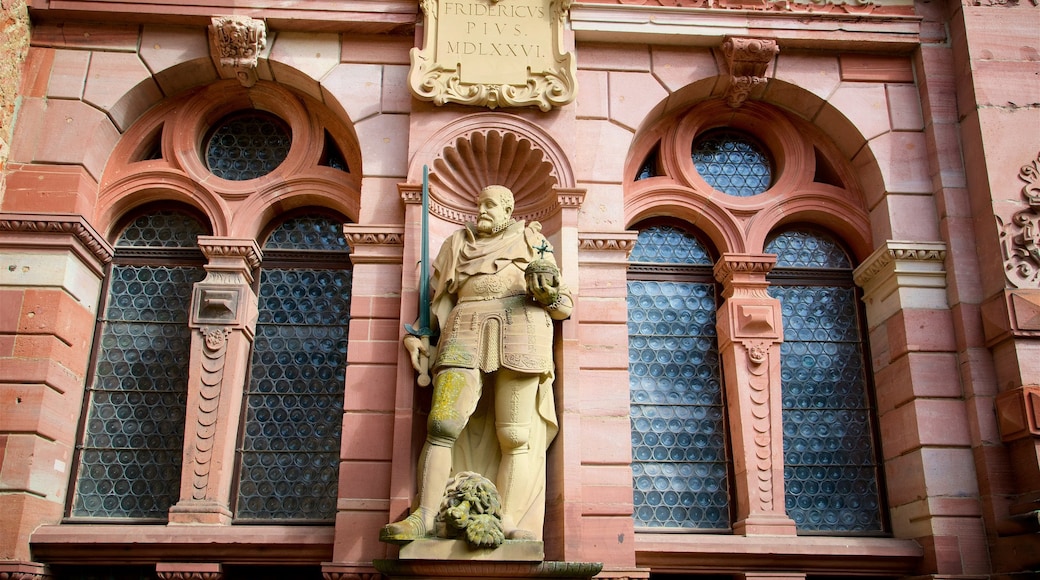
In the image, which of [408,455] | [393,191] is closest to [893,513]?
[408,455]

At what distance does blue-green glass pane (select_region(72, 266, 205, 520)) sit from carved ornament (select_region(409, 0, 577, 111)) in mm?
3158

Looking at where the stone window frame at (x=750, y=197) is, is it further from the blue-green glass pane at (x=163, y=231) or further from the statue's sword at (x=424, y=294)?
the blue-green glass pane at (x=163, y=231)

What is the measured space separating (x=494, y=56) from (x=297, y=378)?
12.0 feet

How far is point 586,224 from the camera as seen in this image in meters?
9.04

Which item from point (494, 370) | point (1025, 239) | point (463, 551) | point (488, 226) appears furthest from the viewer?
point (1025, 239)

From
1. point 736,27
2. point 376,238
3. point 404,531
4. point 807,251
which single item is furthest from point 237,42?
point 807,251

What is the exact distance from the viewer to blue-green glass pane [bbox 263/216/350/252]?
9828mm

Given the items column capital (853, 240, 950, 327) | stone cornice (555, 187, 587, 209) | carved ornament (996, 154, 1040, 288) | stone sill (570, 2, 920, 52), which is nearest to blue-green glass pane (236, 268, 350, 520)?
stone cornice (555, 187, 587, 209)

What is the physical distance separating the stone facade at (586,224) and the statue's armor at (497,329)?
595 millimetres

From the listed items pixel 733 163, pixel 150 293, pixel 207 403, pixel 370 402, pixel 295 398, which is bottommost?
pixel 370 402

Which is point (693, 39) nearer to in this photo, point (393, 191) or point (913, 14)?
point (913, 14)

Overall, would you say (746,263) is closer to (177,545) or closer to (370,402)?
(370,402)

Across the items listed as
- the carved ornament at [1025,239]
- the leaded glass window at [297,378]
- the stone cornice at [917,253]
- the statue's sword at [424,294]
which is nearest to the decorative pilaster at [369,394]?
the statue's sword at [424,294]

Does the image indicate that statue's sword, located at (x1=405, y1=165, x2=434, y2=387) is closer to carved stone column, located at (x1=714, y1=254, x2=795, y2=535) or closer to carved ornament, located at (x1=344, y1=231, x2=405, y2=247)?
carved ornament, located at (x1=344, y1=231, x2=405, y2=247)
